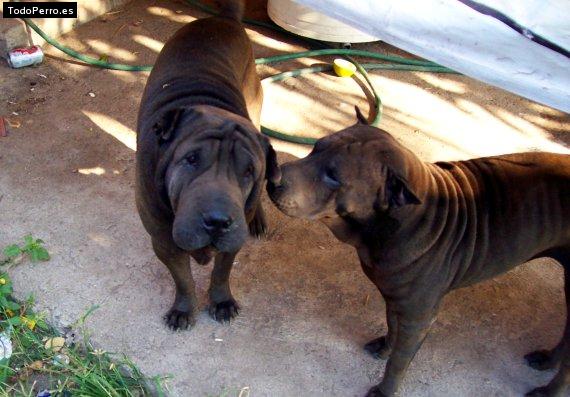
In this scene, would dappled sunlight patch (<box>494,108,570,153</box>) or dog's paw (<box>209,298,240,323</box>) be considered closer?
dog's paw (<box>209,298,240,323</box>)

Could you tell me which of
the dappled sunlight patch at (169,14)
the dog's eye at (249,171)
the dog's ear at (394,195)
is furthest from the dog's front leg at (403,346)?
the dappled sunlight patch at (169,14)

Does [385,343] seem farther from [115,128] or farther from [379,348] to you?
[115,128]

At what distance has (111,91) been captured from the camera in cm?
467

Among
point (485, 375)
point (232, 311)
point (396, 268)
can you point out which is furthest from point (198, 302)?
point (485, 375)

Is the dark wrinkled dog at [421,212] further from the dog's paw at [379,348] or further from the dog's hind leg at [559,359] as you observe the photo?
the dog's paw at [379,348]

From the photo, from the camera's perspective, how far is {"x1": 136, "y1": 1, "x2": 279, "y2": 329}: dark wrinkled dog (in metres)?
2.44

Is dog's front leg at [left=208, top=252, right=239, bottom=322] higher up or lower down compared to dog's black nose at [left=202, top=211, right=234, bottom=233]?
lower down

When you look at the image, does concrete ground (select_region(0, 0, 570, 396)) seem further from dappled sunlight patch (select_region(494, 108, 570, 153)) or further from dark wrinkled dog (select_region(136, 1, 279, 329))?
dark wrinkled dog (select_region(136, 1, 279, 329))

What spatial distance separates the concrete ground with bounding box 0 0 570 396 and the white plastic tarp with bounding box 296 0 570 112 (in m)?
1.53

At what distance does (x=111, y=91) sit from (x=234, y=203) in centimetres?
262

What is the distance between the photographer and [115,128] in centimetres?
437

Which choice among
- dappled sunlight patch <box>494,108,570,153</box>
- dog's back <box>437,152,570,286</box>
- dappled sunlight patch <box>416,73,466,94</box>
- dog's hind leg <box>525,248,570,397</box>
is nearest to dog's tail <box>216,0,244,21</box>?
dog's back <box>437,152,570,286</box>

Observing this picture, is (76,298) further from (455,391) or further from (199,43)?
(455,391)

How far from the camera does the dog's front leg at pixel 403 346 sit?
8.89ft
